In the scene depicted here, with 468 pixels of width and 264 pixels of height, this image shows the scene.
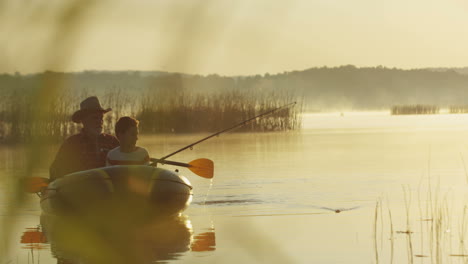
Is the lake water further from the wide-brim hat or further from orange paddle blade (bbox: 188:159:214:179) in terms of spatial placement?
the wide-brim hat

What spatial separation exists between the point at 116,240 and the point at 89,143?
1.78 m

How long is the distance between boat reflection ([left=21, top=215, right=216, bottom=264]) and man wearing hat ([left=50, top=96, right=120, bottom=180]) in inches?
23.2

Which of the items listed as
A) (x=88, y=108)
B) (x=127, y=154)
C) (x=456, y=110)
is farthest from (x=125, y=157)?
(x=456, y=110)

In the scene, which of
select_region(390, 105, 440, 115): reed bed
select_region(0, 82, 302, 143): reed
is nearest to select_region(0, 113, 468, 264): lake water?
select_region(0, 82, 302, 143): reed

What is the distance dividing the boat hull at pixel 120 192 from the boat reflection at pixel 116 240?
0.49 feet

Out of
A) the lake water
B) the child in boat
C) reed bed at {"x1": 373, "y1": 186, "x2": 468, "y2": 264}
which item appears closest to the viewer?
reed bed at {"x1": 373, "y1": 186, "x2": 468, "y2": 264}

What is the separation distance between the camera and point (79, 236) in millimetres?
8055

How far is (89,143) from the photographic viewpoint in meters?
8.97

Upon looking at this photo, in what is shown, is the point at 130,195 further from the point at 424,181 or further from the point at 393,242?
the point at 424,181

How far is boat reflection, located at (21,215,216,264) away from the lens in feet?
20.8

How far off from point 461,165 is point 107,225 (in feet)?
28.9

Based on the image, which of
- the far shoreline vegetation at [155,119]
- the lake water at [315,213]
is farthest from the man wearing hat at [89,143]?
the far shoreline vegetation at [155,119]

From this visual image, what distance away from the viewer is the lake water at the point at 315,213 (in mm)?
6090

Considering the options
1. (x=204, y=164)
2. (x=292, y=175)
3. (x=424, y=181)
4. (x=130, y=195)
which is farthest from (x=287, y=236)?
(x=292, y=175)
